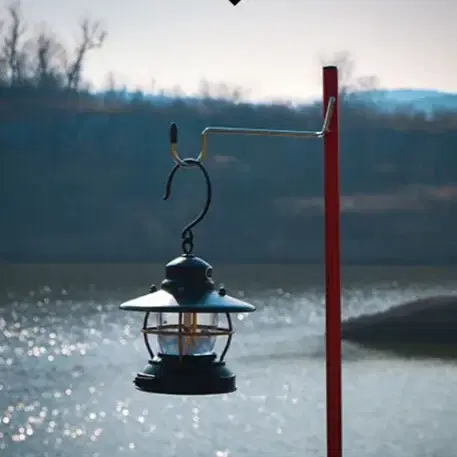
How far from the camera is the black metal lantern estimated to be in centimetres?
402

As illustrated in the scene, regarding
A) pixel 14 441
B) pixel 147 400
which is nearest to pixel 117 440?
pixel 14 441

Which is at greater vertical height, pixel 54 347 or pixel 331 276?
pixel 331 276

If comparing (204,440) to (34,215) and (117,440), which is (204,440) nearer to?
(117,440)

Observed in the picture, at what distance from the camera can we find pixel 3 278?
65.6 meters

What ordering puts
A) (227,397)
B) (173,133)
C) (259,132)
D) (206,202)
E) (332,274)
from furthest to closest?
(227,397) < (332,274) < (259,132) < (173,133) < (206,202)

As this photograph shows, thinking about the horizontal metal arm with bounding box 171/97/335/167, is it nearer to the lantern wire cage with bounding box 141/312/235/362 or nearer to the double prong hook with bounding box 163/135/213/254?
the double prong hook with bounding box 163/135/213/254

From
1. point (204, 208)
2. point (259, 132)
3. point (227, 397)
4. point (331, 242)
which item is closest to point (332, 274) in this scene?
point (331, 242)

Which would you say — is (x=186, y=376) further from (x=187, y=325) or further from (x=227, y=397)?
(x=227, y=397)

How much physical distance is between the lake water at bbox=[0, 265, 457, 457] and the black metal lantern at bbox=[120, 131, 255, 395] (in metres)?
17.5

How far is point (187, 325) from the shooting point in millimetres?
4125

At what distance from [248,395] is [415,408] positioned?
427 centimetres

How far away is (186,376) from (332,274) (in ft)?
2.08

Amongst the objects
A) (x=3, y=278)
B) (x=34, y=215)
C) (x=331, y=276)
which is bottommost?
(x=3, y=278)

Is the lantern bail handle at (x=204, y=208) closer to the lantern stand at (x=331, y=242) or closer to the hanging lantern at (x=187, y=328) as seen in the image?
the hanging lantern at (x=187, y=328)
